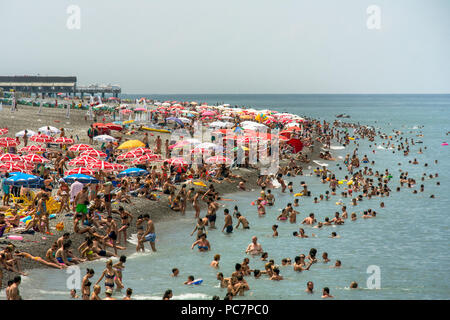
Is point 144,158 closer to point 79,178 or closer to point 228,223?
point 79,178

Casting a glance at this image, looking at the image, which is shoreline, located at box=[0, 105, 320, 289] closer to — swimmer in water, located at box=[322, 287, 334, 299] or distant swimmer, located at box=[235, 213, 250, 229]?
distant swimmer, located at box=[235, 213, 250, 229]

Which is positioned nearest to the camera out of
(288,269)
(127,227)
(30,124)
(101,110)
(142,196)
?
(288,269)

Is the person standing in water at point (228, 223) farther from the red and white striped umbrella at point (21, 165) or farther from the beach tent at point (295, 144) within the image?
the beach tent at point (295, 144)

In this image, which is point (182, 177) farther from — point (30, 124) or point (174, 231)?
point (30, 124)

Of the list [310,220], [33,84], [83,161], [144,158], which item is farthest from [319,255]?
[33,84]

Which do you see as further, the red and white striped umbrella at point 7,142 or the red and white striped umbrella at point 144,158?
the red and white striped umbrella at point 7,142

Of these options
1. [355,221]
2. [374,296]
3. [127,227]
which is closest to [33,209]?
[127,227]

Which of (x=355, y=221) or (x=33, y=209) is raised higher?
(x=33, y=209)

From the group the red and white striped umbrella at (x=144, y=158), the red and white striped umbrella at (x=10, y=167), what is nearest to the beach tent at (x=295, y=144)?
the red and white striped umbrella at (x=144, y=158)

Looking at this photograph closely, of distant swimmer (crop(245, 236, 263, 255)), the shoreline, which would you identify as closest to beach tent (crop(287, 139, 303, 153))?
the shoreline

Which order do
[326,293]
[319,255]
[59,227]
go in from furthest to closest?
[319,255], [59,227], [326,293]

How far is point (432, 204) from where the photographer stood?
30422 mm
